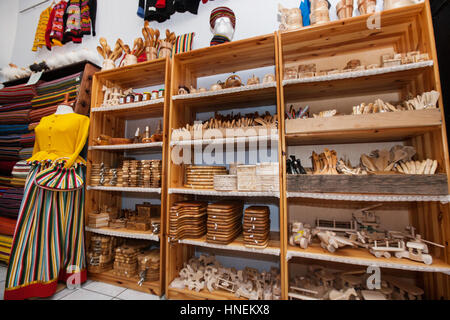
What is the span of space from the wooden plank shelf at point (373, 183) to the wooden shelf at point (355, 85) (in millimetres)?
761

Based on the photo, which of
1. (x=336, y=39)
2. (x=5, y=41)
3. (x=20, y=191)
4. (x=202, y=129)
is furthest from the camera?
(x=5, y=41)

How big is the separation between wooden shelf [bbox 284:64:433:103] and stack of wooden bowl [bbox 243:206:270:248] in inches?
44.1

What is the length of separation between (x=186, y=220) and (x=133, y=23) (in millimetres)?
2996

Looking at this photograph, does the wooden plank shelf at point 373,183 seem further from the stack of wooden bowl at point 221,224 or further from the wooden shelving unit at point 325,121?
the stack of wooden bowl at point 221,224

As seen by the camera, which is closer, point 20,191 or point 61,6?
point 20,191

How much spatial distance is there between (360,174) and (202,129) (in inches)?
51.8

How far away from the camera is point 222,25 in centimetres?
192

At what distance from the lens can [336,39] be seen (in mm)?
1705

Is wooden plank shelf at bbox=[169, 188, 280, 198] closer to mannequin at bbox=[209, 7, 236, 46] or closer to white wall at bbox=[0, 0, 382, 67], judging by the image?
mannequin at bbox=[209, 7, 236, 46]

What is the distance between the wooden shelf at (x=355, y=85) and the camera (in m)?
1.50

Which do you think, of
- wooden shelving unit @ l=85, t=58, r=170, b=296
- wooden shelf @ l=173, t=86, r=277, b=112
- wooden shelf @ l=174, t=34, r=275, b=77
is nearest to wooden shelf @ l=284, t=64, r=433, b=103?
wooden shelf @ l=173, t=86, r=277, b=112

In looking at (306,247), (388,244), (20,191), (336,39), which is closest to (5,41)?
(20,191)

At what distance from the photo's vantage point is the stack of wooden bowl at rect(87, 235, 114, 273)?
2113 mm

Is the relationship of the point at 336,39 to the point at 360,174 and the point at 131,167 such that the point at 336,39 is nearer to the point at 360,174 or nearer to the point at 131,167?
the point at 360,174
